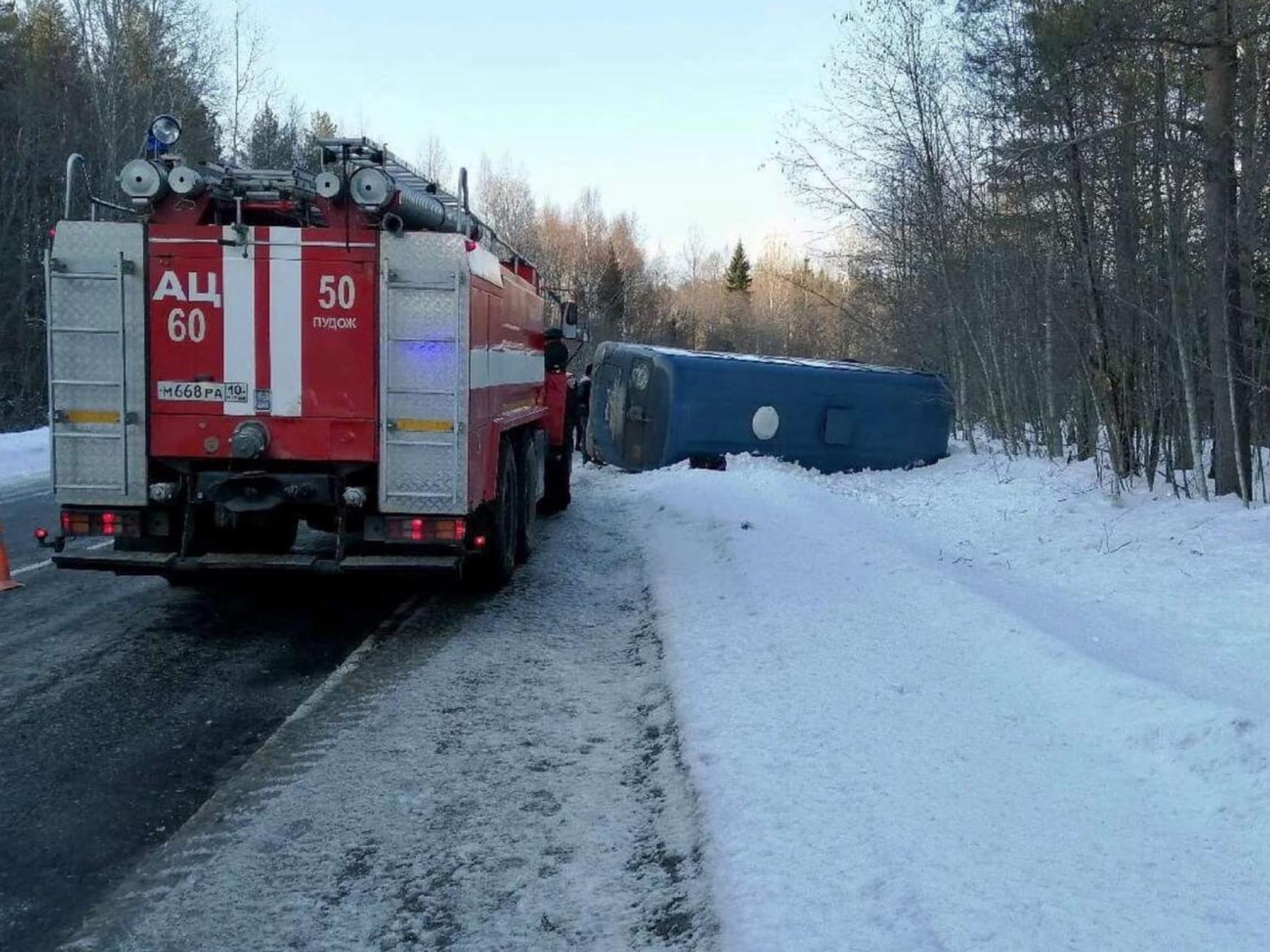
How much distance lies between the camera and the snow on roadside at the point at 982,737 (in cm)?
368

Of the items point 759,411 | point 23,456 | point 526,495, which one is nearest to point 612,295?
point 759,411

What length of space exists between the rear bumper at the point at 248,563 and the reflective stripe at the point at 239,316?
39.5 inches

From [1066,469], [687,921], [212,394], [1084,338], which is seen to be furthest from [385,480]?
[1066,469]

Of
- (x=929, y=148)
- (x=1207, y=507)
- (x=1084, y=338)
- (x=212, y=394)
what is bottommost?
(x=1207, y=507)

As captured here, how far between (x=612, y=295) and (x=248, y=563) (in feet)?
207

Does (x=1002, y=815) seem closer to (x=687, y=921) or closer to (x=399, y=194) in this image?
(x=687, y=921)

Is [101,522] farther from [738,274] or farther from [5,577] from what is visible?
[738,274]

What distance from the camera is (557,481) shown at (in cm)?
1489

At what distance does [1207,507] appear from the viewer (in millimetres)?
11586

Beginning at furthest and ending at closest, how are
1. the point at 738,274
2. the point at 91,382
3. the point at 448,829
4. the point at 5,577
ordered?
the point at 738,274, the point at 5,577, the point at 91,382, the point at 448,829

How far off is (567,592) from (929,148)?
17583mm

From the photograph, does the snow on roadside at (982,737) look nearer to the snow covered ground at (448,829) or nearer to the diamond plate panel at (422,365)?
the snow covered ground at (448,829)

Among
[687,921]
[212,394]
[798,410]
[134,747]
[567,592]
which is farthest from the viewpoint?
[798,410]

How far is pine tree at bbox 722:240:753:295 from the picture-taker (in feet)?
322
